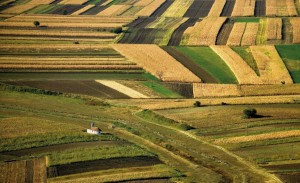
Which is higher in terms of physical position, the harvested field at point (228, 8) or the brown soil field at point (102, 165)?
the harvested field at point (228, 8)

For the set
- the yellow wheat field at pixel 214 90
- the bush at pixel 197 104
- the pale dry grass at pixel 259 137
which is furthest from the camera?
the yellow wheat field at pixel 214 90

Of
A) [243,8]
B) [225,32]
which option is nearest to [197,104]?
[225,32]

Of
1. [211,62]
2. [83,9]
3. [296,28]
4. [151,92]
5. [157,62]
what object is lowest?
[151,92]

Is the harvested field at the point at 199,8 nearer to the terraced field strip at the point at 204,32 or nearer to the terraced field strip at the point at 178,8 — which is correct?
the terraced field strip at the point at 178,8

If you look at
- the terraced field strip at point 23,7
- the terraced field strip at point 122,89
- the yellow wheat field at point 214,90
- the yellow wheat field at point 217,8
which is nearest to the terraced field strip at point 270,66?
the yellow wheat field at point 214,90

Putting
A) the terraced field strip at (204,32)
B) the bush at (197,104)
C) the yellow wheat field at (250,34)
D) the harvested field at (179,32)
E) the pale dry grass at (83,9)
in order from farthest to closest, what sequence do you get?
1. the pale dry grass at (83,9)
2. the harvested field at (179,32)
3. the terraced field strip at (204,32)
4. the yellow wheat field at (250,34)
5. the bush at (197,104)

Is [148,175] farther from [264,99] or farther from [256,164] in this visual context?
[264,99]

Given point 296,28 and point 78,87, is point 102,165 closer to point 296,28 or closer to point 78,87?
point 78,87
